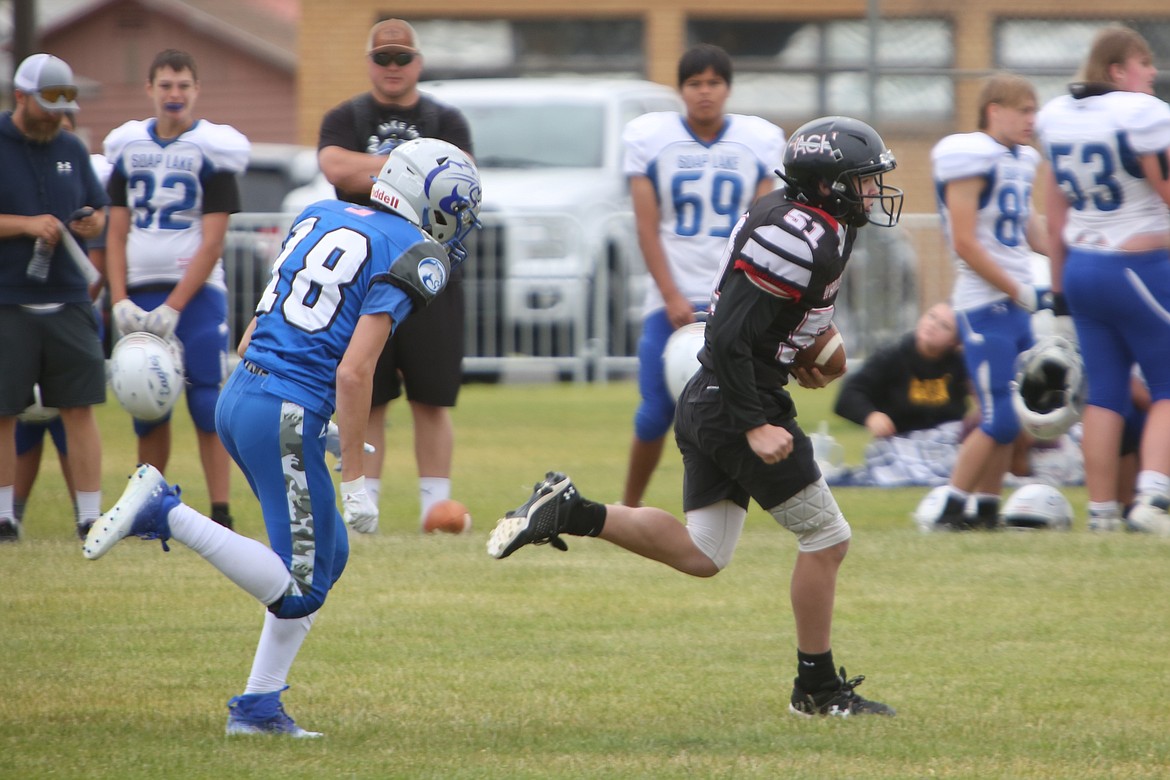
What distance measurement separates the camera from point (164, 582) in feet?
22.2

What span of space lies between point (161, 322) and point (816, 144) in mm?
3956

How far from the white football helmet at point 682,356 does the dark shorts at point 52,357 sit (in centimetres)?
258

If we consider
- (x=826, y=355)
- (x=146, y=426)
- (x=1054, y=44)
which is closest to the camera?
(x=826, y=355)

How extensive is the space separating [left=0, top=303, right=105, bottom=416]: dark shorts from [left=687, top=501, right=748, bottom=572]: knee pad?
3.50m

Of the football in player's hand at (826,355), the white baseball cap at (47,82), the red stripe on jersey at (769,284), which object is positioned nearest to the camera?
the red stripe on jersey at (769,284)

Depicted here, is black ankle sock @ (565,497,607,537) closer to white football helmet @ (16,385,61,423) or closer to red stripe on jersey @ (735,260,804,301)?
red stripe on jersey @ (735,260,804,301)

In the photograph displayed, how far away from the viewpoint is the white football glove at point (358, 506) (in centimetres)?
466

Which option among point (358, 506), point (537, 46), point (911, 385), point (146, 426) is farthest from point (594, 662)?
point (537, 46)

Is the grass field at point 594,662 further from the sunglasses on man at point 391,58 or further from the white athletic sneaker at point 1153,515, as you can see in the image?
the sunglasses on man at point 391,58

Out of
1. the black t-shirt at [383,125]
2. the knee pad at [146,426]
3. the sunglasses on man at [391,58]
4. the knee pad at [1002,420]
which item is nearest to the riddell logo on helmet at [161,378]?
the knee pad at [146,426]

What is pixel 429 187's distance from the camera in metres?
4.68

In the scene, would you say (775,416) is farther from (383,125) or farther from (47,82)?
(47,82)

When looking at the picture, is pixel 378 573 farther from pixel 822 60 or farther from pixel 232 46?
pixel 232 46

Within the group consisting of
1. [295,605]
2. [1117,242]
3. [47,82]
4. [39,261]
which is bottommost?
[295,605]
